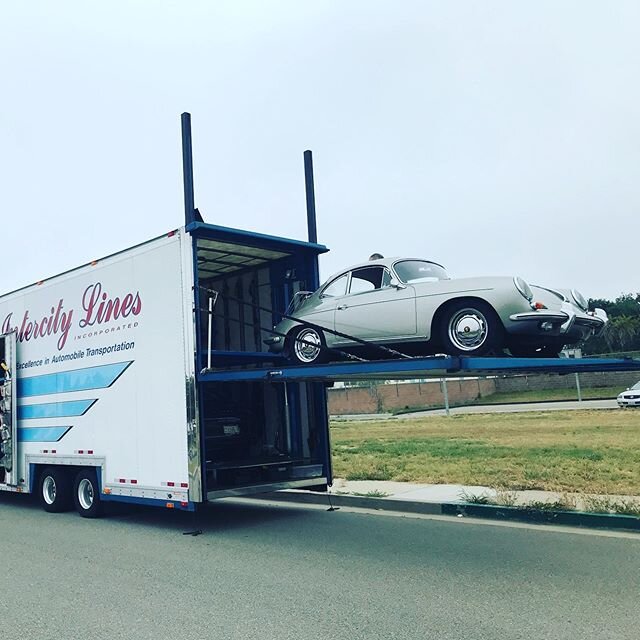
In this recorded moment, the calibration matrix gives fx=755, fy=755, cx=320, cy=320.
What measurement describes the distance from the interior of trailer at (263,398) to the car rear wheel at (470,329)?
322 centimetres

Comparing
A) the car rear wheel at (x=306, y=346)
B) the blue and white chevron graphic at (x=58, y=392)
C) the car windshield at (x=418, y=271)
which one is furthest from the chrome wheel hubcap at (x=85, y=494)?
the car windshield at (x=418, y=271)

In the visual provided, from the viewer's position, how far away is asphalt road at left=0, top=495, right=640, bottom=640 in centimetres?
538

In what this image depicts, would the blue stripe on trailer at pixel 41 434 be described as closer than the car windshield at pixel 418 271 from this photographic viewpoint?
No

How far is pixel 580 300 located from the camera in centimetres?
795

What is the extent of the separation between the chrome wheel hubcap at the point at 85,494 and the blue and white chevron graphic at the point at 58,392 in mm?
780

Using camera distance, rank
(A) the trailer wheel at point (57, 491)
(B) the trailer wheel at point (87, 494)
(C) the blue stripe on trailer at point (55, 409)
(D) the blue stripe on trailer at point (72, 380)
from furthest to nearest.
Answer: (A) the trailer wheel at point (57, 491) < (C) the blue stripe on trailer at point (55, 409) < (B) the trailer wheel at point (87, 494) < (D) the blue stripe on trailer at point (72, 380)

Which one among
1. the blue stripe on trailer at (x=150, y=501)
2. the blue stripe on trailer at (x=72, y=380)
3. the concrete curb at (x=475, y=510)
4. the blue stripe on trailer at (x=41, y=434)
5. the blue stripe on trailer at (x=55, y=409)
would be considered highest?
the blue stripe on trailer at (x=72, y=380)

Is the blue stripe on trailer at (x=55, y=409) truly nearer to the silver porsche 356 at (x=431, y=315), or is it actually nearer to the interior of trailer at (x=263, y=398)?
the interior of trailer at (x=263, y=398)

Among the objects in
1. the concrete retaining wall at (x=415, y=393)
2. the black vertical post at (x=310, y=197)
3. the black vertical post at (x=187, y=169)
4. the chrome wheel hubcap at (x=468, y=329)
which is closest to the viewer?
the chrome wheel hubcap at (x=468, y=329)

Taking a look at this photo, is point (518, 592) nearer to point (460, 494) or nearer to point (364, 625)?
point (364, 625)

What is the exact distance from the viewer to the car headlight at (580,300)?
25.9ft

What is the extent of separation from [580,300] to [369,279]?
232cm

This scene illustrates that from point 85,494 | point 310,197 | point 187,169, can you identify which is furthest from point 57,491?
point 310,197

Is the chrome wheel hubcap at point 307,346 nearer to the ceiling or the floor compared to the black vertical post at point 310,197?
nearer to the floor
